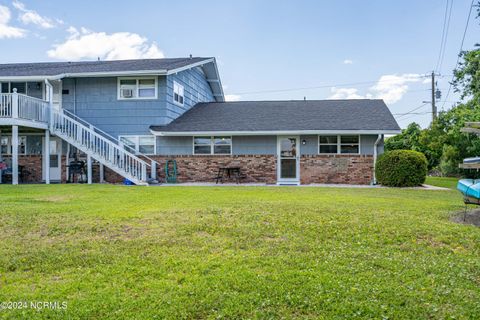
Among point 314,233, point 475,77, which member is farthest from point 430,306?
point 475,77

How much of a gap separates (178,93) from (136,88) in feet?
6.84

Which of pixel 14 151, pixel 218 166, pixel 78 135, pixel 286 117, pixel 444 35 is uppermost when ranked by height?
pixel 444 35

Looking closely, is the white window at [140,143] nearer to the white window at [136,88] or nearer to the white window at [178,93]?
the white window at [136,88]

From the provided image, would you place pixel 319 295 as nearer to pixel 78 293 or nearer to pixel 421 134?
pixel 78 293

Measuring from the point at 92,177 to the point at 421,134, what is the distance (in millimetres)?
18508

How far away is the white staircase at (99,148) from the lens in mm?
15406

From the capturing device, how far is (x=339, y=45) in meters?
21.2

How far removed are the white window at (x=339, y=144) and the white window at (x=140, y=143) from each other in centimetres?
720

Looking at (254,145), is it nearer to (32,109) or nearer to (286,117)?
(286,117)

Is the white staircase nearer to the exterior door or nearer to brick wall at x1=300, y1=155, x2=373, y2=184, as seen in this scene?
the exterior door

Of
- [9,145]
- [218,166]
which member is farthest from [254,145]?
[9,145]

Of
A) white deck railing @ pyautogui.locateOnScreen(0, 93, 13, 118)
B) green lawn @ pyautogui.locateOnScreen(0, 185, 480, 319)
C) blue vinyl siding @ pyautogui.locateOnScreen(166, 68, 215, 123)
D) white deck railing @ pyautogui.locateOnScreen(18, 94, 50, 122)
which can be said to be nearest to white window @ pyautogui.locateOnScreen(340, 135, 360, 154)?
blue vinyl siding @ pyautogui.locateOnScreen(166, 68, 215, 123)

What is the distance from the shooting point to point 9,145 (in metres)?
17.7

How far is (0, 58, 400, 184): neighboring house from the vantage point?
1605 centimetres
